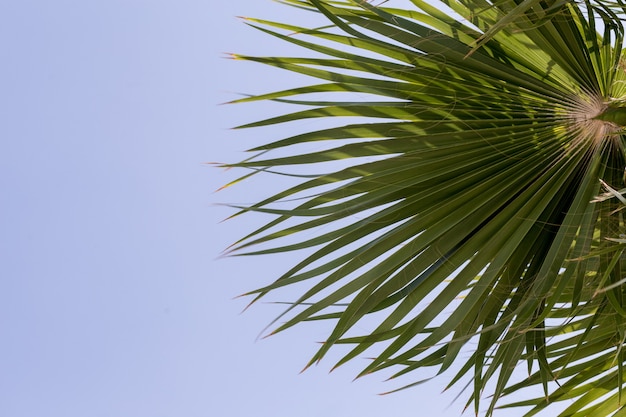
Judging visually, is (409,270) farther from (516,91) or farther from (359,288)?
(516,91)

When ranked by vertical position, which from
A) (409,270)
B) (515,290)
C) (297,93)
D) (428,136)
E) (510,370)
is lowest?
(510,370)

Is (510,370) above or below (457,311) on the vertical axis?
below

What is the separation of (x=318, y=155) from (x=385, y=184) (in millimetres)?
187

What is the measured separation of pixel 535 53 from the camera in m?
1.69

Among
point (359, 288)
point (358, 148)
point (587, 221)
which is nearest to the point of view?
point (587, 221)

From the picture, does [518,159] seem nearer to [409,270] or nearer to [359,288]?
[409,270]

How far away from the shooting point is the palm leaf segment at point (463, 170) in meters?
1.66

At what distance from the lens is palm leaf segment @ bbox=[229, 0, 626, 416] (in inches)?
65.5

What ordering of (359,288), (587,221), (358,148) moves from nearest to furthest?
(587,221) < (359,288) < (358,148)

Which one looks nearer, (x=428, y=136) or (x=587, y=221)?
(x=587, y=221)

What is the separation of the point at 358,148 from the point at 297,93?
228mm

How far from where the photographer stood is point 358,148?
179cm

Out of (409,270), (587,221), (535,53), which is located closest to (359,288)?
(409,270)

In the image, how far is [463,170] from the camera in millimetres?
1750
